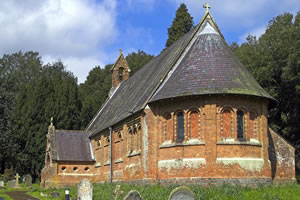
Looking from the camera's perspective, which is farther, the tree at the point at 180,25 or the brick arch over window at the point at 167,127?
the tree at the point at 180,25

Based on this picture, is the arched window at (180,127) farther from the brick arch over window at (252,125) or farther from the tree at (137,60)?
the tree at (137,60)

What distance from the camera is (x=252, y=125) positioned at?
2345 centimetres

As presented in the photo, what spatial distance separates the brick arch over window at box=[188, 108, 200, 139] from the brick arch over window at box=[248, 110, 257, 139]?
10.2 feet

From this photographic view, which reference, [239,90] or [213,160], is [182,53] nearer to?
[239,90]

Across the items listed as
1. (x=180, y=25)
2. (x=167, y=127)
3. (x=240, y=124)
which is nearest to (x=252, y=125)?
(x=240, y=124)

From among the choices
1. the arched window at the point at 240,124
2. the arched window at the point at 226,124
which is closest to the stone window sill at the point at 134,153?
the arched window at the point at 226,124

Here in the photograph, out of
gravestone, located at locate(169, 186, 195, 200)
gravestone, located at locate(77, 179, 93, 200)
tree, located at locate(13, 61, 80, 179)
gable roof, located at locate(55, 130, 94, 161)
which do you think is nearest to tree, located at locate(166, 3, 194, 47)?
tree, located at locate(13, 61, 80, 179)

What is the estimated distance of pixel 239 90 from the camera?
22.3 meters

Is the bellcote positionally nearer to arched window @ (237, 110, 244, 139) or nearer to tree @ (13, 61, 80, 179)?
tree @ (13, 61, 80, 179)

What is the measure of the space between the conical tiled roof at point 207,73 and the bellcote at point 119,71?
20.7 metres

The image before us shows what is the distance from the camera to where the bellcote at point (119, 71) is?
151 feet

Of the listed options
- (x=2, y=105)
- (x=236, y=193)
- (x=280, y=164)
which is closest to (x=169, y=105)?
(x=236, y=193)

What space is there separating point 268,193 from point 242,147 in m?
4.00

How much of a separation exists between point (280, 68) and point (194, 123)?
18256 millimetres
